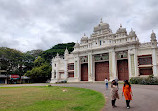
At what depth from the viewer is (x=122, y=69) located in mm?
34625

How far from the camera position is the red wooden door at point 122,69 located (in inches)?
1336

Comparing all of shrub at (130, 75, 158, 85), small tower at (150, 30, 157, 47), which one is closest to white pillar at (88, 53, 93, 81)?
shrub at (130, 75, 158, 85)

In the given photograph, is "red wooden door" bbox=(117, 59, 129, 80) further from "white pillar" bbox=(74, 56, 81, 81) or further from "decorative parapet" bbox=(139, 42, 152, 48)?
"white pillar" bbox=(74, 56, 81, 81)

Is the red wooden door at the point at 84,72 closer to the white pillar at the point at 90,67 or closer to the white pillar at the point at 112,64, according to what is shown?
the white pillar at the point at 90,67

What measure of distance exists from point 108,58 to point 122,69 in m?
4.27

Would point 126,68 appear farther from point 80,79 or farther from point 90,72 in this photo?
point 80,79

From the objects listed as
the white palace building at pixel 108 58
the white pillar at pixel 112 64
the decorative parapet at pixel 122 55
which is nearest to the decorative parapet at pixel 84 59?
the white palace building at pixel 108 58

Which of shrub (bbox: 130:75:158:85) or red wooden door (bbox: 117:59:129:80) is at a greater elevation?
red wooden door (bbox: 117:59:129:80)

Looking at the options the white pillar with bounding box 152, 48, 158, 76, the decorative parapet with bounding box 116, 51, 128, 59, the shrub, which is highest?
the decorative parapet with bounding box 116, 51, 128, 59

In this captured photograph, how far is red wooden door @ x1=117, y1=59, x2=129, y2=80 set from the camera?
33928 millimetres

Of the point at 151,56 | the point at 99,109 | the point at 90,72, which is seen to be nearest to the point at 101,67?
the point at 90,72

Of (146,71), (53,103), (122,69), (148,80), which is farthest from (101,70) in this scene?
(53,103)

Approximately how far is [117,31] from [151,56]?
10020 millimetres

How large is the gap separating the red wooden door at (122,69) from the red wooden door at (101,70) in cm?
316
